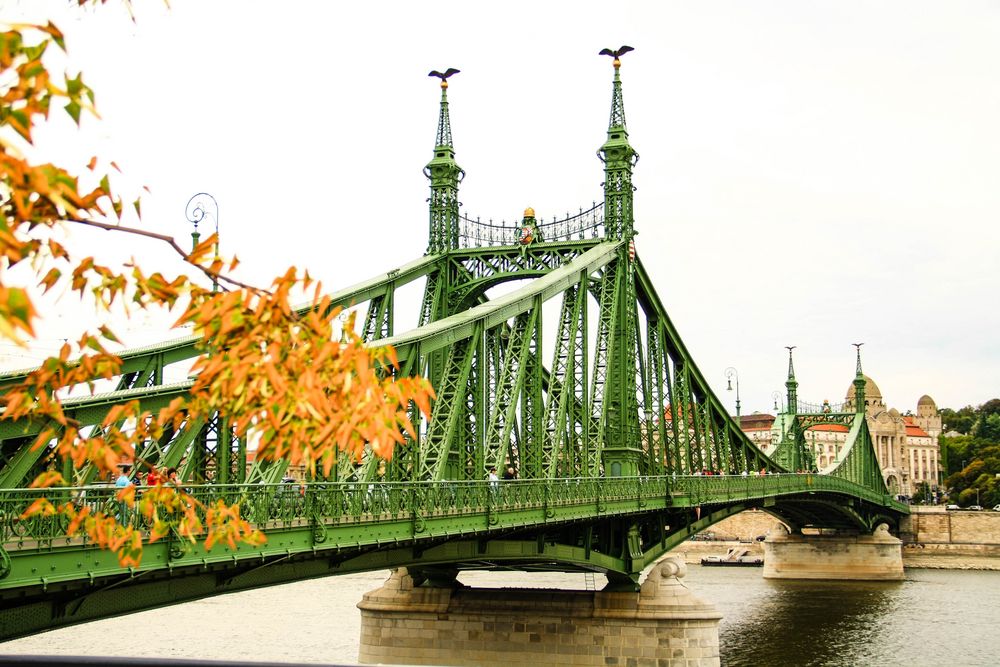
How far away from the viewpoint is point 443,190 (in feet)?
122

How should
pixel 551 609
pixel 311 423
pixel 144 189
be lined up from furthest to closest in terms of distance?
pixel 551 609 < pixel 144 189 < pixel 311 423

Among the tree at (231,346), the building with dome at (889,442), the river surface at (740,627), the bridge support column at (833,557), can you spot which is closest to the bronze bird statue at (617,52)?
the river surface at (740,627)

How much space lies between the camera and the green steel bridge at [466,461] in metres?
14.0

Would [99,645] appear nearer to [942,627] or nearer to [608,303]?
[608,303]

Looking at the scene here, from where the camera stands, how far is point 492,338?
35.4 m

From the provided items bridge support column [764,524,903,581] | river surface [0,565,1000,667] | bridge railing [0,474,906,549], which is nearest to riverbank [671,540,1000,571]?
bridge support column [764,524,903,581]

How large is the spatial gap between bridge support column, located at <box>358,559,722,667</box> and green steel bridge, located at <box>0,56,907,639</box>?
99 cm

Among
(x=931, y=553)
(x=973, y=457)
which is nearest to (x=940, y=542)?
(x=931, y=553)

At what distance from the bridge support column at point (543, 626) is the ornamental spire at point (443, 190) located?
444 inches

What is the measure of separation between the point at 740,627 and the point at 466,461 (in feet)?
78.6

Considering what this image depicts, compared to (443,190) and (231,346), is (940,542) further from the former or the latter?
(231,346)

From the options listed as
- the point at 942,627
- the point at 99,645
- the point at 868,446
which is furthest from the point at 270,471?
the point at 868,446

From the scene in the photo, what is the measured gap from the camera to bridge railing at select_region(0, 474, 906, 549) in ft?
40.4

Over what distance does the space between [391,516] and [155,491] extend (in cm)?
1427
